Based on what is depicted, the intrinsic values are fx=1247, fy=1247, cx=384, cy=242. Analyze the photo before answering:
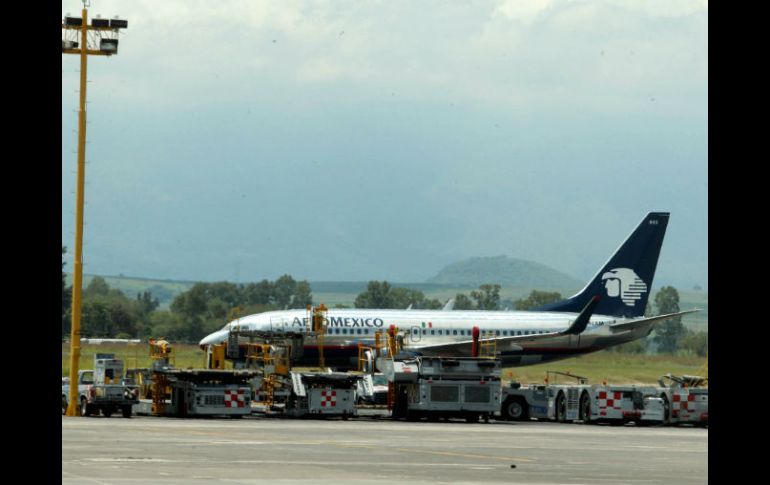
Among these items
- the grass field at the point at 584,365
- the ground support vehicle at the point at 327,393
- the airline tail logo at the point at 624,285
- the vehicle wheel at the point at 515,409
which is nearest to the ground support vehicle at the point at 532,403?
the vehicle wheel at the point at 515,409

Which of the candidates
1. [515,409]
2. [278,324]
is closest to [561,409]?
[515,409]

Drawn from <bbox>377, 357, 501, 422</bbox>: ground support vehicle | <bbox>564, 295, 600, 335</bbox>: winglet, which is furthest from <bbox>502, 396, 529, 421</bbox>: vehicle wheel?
<bbox>564, 295, 600, 335</bbox>: winglet

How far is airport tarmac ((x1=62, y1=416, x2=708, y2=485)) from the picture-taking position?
70.8ft

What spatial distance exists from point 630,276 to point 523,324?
11.8 meters

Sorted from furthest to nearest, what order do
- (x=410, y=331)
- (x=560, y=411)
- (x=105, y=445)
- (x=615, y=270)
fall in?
(x=615, y=270) → (x=410, y=331) → (x=560, y=411) → (x=105, y=445)

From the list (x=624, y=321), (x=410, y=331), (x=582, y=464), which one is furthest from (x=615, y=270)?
(x=582, y=464)

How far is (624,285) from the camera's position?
74.6 m

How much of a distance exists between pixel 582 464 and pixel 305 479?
25.0ft

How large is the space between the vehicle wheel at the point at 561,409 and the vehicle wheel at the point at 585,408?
0.83m

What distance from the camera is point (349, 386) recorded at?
4600cm

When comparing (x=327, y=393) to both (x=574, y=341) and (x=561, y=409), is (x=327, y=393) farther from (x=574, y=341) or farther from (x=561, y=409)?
(x=574, y=341)

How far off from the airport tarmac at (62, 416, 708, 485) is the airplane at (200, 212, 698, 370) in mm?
15656
